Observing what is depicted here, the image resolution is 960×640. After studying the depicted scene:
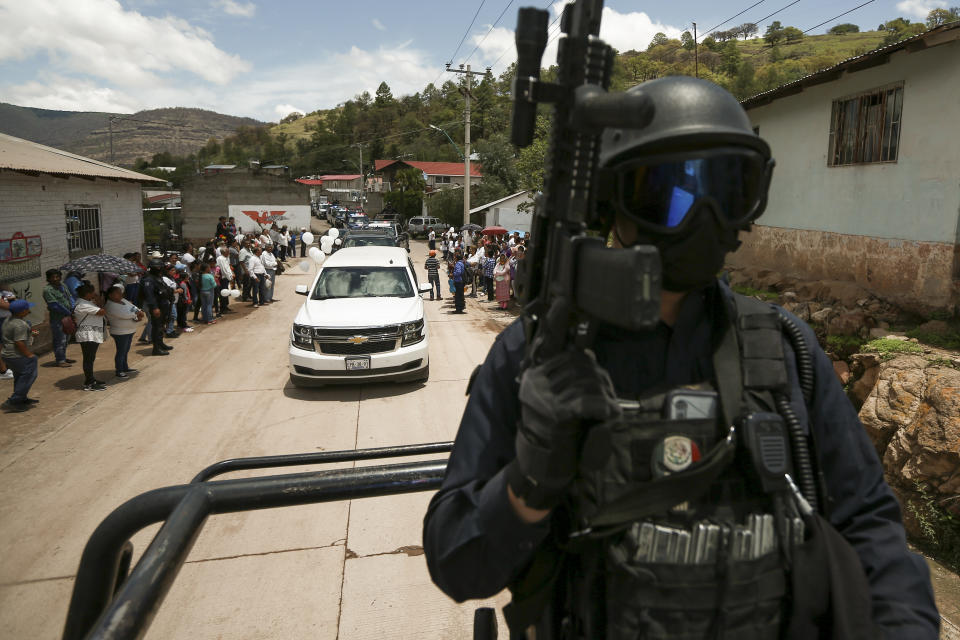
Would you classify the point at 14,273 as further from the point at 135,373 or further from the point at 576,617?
the point at 576,617

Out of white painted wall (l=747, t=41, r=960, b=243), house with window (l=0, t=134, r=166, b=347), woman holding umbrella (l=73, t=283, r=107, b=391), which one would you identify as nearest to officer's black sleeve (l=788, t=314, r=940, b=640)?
white painted wall (l=747, t=41, r=960, b=243)

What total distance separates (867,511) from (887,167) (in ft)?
32.9

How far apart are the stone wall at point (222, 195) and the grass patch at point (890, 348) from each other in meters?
34.3

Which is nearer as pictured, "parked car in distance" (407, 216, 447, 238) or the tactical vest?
the tactical vest

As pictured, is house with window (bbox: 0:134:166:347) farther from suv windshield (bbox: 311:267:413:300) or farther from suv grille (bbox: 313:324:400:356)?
suv grille (bbox: 313:324:400:356)

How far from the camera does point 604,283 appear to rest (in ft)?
3.49

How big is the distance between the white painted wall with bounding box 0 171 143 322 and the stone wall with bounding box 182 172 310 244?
17.0 metres

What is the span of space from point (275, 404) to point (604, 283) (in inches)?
302

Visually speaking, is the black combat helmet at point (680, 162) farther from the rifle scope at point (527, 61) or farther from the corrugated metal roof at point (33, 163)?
the corrugated metal roof at point (33, 163)

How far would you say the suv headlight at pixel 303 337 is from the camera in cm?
837

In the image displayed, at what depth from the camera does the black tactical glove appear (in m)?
1.08

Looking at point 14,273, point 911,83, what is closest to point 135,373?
point 14,273

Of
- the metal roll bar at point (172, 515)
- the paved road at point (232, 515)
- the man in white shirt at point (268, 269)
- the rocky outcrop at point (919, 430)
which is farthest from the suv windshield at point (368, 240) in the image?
the metal roll bar at point (172, 515)

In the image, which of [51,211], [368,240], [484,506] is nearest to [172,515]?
[484,506]
